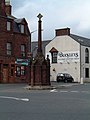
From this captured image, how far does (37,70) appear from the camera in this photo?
121 ft

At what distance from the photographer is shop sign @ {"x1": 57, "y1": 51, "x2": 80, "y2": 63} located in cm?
6784

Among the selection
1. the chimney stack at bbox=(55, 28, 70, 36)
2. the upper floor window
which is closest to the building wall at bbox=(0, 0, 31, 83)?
the upper floor window

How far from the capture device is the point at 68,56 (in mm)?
69625

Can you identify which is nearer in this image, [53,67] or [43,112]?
[43,112]

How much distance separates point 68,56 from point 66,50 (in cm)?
161

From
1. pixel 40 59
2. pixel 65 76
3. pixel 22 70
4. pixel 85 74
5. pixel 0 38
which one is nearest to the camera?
pixel 40 59

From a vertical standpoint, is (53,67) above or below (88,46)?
below

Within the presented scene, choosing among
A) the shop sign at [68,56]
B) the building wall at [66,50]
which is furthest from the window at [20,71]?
the shop sign at [68,56]

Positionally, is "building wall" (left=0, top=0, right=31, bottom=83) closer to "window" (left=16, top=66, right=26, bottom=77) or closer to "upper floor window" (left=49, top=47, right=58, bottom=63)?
"window" (left=16, top=66, right=26, bottom=77)

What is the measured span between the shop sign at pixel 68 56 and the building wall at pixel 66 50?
1.41 feet

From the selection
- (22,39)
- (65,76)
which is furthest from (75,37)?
(22,39)

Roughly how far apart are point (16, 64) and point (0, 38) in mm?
4906

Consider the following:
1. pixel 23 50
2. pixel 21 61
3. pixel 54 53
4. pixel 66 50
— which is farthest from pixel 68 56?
pixel 21 61

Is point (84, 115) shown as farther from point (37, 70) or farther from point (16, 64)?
point (16, 64)
